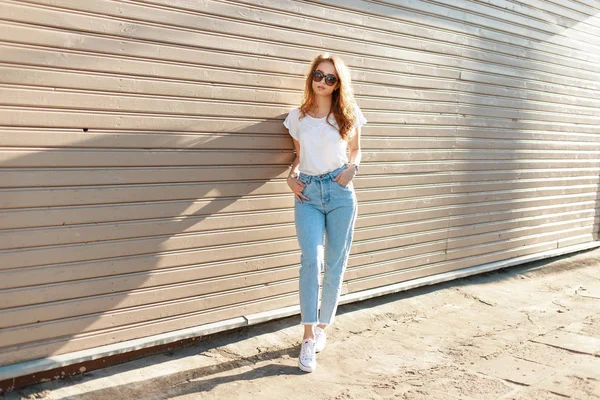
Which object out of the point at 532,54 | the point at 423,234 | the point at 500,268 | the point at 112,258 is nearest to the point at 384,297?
the point at 423,234

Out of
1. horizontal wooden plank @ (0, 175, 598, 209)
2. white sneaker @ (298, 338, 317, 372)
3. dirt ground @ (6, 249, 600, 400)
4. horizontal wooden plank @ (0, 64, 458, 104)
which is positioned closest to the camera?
horizontal wooden plank @ (0, 64, 458, 104)

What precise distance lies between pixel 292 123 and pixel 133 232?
1.25 meters

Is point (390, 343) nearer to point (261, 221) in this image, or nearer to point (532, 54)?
point (261, 221)

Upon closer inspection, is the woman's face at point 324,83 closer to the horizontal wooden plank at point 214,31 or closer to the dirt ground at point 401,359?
the horizontal wooden plank at point 214,31

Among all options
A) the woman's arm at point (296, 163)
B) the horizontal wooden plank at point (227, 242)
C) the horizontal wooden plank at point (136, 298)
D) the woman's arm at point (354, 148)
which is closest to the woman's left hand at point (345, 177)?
the woman's arm at point (354, 148)

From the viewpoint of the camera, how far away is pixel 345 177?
4.24 meters

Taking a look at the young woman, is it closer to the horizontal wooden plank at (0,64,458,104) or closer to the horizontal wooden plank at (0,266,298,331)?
the horizontal wooden plank at (0,64,458,104)

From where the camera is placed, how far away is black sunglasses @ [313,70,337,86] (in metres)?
4.18

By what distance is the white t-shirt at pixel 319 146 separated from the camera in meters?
4.26

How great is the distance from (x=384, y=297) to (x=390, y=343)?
93 cm

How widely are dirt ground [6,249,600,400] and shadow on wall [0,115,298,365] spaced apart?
0.23 metres

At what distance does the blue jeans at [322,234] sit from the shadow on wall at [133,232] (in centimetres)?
43

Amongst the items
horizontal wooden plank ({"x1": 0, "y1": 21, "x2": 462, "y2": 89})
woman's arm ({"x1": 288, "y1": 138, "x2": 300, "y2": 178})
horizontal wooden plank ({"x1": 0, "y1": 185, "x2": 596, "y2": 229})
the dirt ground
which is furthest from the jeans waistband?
the dirt ground

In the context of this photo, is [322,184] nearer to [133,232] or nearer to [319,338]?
[319,338]
